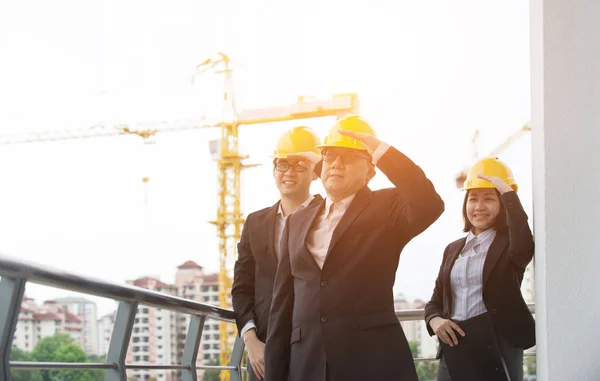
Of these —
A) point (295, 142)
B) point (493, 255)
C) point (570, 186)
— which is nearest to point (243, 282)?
point (295, 142)

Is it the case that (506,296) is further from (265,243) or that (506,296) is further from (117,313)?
(117,313)

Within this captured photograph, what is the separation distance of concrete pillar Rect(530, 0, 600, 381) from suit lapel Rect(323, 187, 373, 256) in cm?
56

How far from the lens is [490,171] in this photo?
133 inches

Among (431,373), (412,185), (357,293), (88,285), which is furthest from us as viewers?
(431,373)

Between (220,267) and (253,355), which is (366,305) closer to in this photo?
(253,355)

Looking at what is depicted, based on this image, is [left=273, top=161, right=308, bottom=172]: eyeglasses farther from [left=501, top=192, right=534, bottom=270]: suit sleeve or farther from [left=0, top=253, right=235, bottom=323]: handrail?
[left=501, top=192, right=534, bottom=270]: suit sleeve

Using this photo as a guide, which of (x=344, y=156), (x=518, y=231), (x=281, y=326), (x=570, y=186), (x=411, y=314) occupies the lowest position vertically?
(x=411, y=314)

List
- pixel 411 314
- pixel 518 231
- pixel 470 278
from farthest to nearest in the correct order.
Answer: pixel 411 314 < pixel 470 278 < pixel 518 231

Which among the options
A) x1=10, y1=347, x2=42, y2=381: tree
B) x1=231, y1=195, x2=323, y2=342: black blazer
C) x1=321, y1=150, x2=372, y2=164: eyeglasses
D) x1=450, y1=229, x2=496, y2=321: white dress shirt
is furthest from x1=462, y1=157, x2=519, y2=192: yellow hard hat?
x1=10, y1=347, x2=42, y2=381: tree

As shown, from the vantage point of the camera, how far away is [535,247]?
2900 mm

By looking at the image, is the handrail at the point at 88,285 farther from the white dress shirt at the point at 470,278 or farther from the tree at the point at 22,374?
the white dress shirt at the point at 470,278

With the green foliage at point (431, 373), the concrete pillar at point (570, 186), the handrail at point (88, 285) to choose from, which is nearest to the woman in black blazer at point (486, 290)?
the green foliage at point (431, 373)

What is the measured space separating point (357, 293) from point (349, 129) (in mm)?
554

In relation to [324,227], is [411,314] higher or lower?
lower
